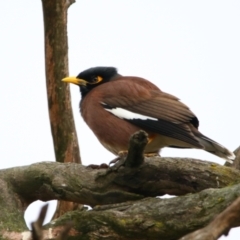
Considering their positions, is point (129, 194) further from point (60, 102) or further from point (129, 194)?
point (60, 102)

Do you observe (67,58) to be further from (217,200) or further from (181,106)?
(217,200)

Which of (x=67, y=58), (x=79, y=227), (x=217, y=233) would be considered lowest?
(x=79, y=227)

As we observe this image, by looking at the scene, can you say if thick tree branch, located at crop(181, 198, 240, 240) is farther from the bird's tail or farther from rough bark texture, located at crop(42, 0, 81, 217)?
rough bark texture, located at crop(42, 0, 81, 217)

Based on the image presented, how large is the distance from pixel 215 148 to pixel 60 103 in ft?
5.30

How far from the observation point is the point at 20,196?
4.60m

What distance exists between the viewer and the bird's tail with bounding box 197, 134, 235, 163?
18.4ft

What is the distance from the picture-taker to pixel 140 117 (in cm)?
605

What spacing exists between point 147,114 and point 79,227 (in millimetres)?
2400

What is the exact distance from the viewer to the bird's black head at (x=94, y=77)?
6887mm

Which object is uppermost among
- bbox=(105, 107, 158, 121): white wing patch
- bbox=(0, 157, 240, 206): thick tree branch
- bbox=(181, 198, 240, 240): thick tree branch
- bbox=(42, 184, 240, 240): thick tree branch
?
bbox=(105, 107, 158, 121): white wing patch

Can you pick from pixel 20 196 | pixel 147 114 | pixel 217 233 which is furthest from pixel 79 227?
pixel 147 114

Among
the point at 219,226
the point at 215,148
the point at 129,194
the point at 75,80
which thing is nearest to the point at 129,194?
the point at 129,194

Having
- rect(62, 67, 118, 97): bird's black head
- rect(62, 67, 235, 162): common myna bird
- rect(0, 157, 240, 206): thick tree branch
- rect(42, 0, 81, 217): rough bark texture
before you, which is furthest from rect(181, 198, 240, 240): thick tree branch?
rect(62, 67, 118, 97): bird's black head

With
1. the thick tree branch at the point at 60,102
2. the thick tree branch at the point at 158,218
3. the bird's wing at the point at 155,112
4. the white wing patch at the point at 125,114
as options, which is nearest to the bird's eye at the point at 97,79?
the thick tree branch at the point at 60,102
